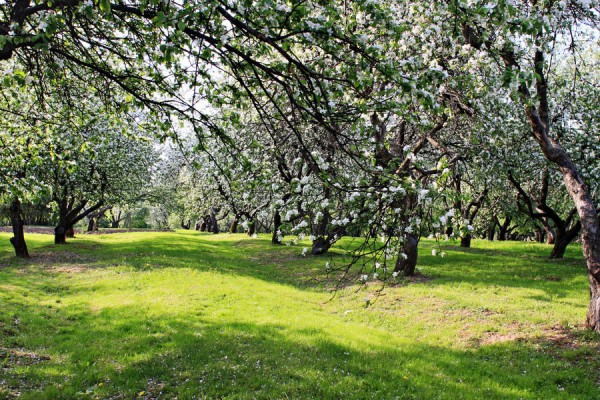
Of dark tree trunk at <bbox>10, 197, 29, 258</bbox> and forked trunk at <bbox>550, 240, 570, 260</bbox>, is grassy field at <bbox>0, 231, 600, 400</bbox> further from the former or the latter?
dark tree trunk at <bbox>10, 197, 29, 258</bbox>

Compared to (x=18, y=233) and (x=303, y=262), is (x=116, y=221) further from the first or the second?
(x=303, y=262)

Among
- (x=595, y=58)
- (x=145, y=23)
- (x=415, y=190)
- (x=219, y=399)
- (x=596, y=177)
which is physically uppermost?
(x=595, y=58)

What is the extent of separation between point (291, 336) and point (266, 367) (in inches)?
84.1

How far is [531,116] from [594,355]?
19.5 ft

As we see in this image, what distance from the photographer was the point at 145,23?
817 centimetres

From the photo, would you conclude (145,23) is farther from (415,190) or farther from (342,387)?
(342,387)

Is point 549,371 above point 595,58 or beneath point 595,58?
beneath

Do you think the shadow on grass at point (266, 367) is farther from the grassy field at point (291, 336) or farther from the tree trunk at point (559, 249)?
the tree trunk at point (559, 249)

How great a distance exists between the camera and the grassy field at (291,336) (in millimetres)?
8156

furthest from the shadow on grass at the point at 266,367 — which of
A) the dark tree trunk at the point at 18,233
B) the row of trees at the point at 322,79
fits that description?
the dark tree trunk at the point at 18,233

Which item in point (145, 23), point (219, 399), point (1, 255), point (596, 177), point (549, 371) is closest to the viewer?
point (219, 399)

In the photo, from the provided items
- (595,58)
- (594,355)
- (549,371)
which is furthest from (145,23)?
(595,58)

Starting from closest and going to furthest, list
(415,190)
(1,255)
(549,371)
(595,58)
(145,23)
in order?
(415,190) < (145,23) < (549,371) < (595,58) < (1,255)

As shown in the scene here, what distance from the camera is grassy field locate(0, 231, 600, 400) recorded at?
8156 mm
